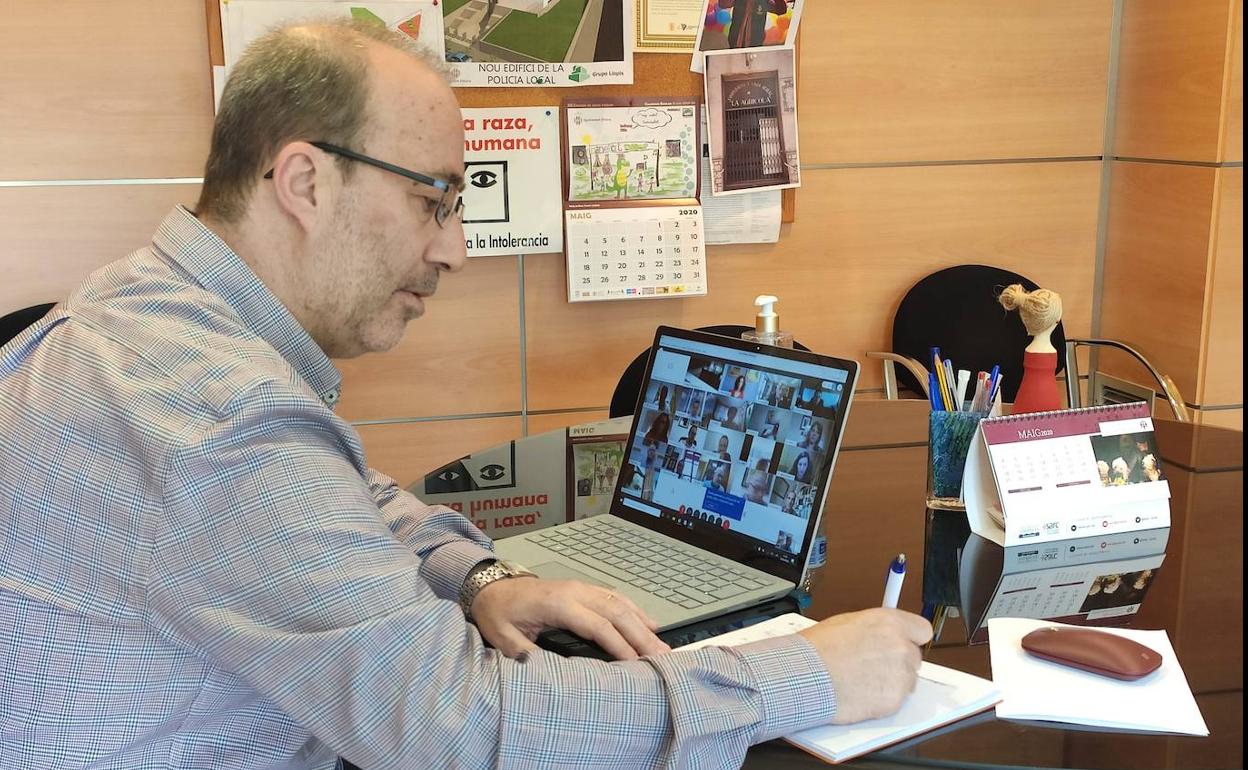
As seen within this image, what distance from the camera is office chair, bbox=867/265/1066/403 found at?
11.1 feet

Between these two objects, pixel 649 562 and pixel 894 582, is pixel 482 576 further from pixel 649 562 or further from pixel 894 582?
pixel 894 582

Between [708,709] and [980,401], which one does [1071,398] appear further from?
[708,709]

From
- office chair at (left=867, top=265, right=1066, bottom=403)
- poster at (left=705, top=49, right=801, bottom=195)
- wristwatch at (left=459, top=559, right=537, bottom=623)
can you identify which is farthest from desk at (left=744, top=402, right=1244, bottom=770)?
poster at (left=705, top=49, right=801, bottom=195)

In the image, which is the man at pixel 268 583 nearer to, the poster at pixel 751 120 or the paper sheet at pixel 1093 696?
the paper sheet at pixel 1093 696

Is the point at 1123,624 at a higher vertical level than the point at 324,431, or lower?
lower

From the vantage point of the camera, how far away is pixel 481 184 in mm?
3256

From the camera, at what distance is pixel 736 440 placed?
1552mm

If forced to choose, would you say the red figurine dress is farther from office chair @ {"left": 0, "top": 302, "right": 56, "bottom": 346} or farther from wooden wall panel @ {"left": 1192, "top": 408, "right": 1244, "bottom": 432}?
office chair @ {"left": 0, "top": 302, "right": 56, "bottom": 346}

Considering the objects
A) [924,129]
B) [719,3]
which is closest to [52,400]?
[719,3]

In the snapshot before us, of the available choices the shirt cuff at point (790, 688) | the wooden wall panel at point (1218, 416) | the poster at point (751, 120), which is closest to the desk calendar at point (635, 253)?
the poster at point (751, 120)

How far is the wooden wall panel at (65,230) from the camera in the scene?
3.03m

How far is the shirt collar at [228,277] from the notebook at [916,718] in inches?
26.5

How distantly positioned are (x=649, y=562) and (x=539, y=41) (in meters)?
2.08

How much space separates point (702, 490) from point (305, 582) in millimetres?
710
